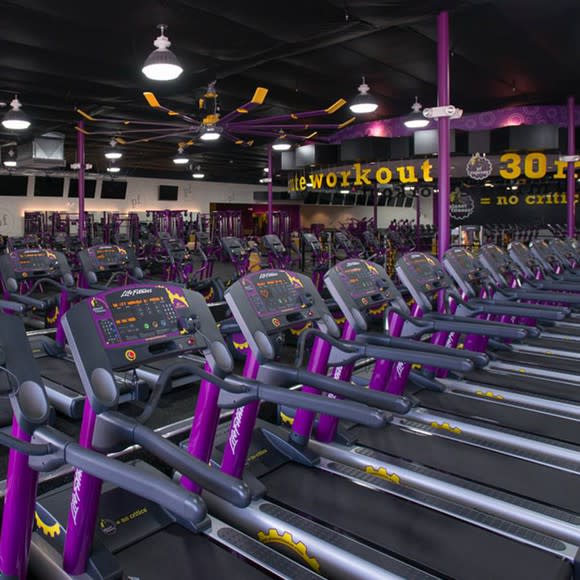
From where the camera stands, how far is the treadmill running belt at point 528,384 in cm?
341

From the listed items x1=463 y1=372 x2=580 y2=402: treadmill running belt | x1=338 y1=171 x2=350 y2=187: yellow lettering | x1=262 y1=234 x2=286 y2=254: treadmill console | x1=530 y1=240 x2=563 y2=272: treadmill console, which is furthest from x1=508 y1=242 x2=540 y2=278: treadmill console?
x1=338 y1=171 x2=350 y2=187: yellow lettering

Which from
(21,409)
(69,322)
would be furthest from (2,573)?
(69,322)

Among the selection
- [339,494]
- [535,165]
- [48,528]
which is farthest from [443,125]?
[535,165]

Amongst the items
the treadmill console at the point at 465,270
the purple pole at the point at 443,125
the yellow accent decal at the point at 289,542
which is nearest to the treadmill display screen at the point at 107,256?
the purple pole at the point at 443,125

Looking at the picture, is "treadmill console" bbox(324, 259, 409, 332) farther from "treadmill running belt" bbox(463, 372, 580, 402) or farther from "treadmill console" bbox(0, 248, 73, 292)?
"treadmill console" bbox(0, 248, 73, 292)

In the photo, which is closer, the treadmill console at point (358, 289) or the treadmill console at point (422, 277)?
the treadmill console at point (358, 289)

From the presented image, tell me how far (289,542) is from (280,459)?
59 centimetres

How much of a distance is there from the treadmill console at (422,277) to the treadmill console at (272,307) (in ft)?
3.26

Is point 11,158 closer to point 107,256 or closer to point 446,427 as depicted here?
point 107,256

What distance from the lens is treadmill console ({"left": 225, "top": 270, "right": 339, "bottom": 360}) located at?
211cm

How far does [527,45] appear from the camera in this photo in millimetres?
6781

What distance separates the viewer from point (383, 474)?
239cm

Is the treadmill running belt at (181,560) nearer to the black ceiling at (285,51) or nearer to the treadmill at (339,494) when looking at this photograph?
the treadmill at (339,494)

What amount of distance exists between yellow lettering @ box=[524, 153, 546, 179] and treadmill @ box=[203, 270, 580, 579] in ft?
29.7
